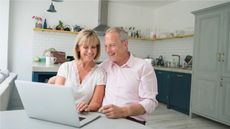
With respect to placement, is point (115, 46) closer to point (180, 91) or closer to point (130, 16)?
point (180, 91)

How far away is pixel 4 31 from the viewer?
5273 mm

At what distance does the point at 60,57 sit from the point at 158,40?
318 cm

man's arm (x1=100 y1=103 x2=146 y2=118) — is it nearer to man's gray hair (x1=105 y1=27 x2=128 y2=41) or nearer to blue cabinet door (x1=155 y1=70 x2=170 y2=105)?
man's gray hair (x1=105 y1=27 x2=128 y2=41)

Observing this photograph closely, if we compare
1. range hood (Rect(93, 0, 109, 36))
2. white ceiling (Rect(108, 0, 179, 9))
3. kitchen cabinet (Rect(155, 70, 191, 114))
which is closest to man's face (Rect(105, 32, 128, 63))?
kitchen cabinet (Rect(155, 70, 191, 114))

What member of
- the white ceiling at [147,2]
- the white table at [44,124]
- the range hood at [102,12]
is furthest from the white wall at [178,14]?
the white table at [44,124]

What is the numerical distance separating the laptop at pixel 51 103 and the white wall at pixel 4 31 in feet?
15.3

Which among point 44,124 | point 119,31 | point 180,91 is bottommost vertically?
point 180,91

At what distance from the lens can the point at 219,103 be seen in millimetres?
3635

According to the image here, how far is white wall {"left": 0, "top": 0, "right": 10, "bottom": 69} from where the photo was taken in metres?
5.23

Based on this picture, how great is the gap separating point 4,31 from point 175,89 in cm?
404

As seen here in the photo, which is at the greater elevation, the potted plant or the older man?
the potted plant

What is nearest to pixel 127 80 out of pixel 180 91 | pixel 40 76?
pixel 40 76

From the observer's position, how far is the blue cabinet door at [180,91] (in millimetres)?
4441

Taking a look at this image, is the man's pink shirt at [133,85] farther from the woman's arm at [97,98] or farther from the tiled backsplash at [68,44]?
the tiled backsplash at [68,44]
